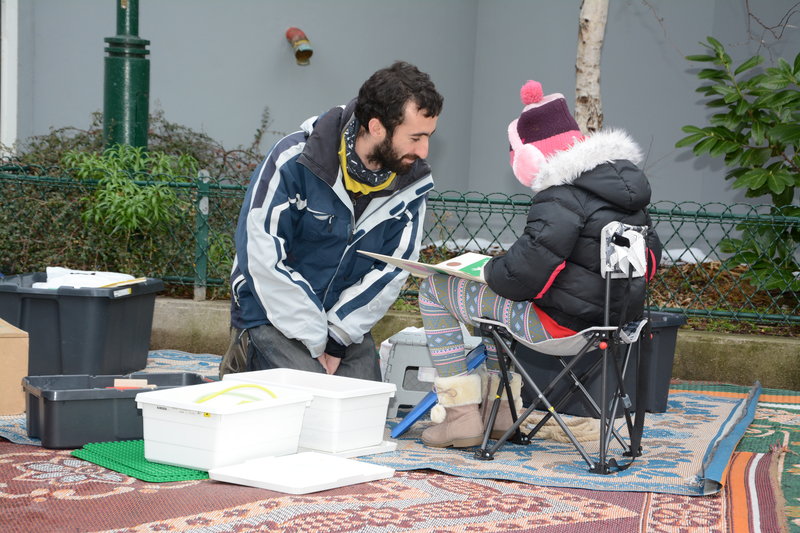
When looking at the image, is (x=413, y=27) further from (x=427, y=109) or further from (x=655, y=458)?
(x=655, y=458)

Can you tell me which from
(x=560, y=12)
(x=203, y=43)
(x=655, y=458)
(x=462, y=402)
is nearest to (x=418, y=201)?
(x=462, y=402)

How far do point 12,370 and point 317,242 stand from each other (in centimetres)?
136

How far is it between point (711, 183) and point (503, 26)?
227 centimetres

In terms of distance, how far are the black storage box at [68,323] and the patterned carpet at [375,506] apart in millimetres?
1503

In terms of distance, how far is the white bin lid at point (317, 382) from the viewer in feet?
11.1

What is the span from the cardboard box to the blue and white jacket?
0.88 meters

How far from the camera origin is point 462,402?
3637 mm

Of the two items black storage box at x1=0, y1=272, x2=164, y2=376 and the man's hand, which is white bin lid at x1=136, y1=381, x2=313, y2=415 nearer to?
the man's hand

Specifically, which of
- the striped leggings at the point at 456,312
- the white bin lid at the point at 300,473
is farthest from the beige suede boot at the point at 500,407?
the white bin lid at the point at 300,473

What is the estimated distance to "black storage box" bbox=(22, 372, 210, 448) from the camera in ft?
10.9

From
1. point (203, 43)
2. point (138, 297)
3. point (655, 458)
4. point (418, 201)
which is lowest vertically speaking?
point (655, 458)

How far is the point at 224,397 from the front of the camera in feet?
10.7

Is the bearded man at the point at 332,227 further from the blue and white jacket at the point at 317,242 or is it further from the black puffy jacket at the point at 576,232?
the black puffy jacket at the point at 576,232

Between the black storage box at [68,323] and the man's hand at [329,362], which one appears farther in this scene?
the black storage box at [68,323]
